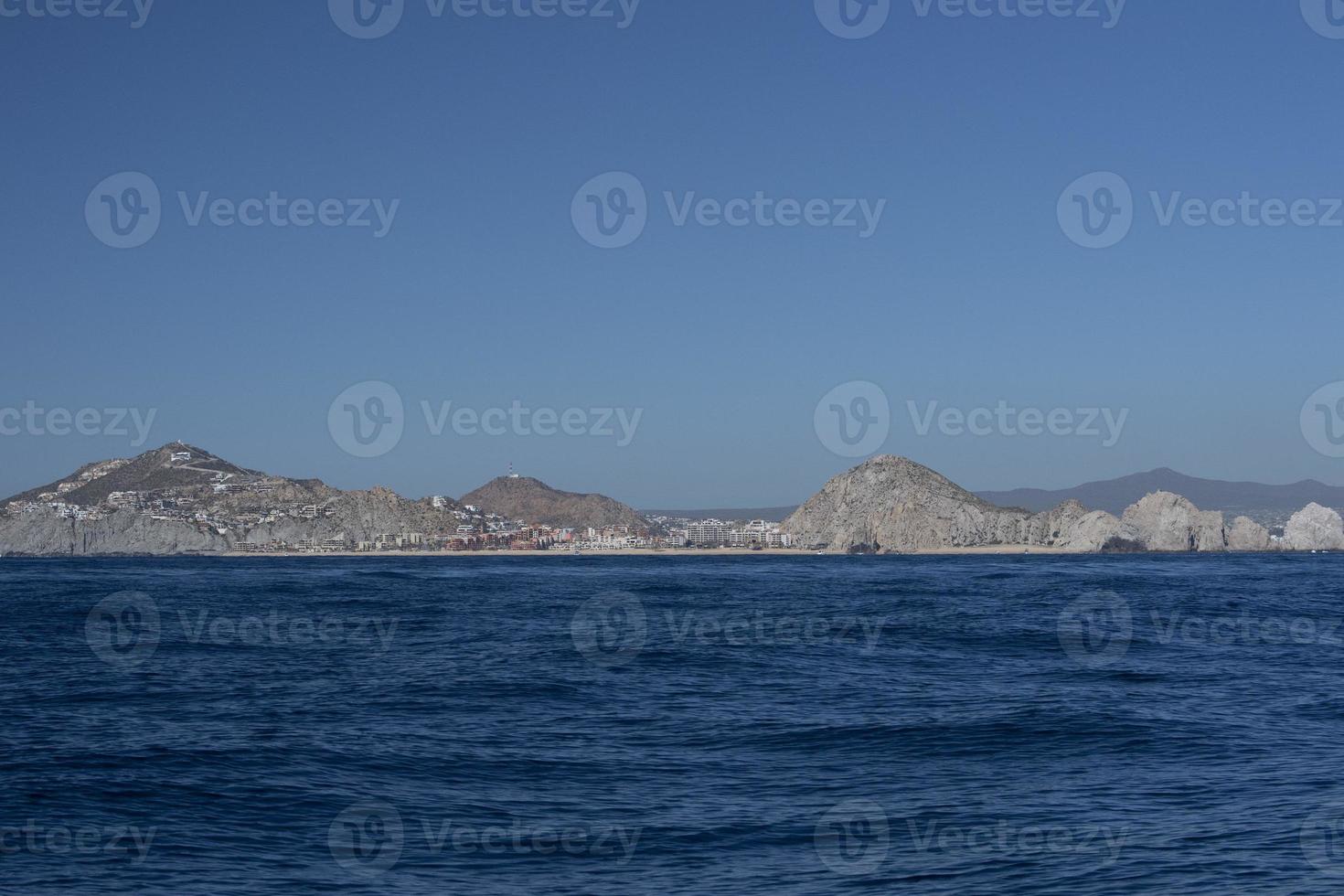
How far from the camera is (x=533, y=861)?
58.4 feet

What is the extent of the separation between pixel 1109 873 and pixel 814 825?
4.96m

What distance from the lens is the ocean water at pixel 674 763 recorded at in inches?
685

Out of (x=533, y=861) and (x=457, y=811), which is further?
(x=457, y=811)

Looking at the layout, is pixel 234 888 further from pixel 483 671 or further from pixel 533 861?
pixel 483 671

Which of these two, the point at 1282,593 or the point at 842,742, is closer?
the point at 842,742

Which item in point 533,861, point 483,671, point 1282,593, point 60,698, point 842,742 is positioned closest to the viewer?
point 533,861

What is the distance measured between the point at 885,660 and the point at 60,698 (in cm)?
2813

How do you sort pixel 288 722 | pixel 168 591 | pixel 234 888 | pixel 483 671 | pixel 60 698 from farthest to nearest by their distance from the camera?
1. pixel 168 591
2. pixel 483 671
3. pixel 60 698
4. pixel 288 722
5. pixel 234 888

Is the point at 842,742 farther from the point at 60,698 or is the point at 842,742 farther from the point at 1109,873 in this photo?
the point at 60,698

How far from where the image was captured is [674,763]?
25016mm

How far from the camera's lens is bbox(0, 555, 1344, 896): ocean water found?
17406 mm

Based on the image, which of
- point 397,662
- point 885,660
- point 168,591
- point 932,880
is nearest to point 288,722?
point 397,662

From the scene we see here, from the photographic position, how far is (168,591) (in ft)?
342

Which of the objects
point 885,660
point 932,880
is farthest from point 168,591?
point 932,880
